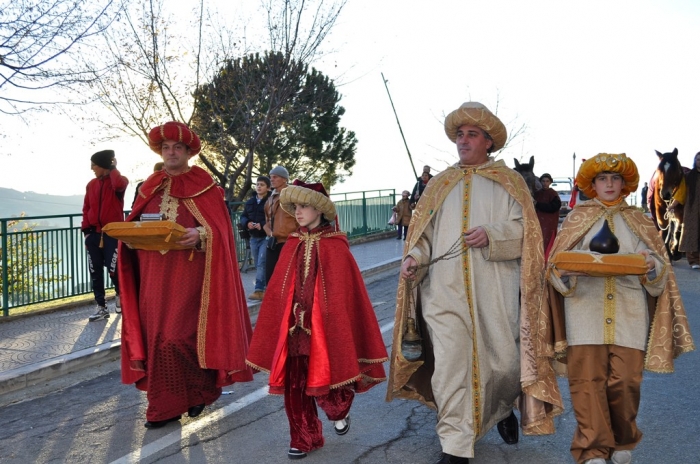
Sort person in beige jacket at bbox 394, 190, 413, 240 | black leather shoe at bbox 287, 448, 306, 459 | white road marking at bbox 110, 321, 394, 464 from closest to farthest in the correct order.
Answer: black leather shoe at bbox 287, 448, 306, 459
white road marking at bbox 110, 321, 394, 464
person in beige jacket at bbox 394, 190, 413, 240

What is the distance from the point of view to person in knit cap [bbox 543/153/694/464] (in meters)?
4.91

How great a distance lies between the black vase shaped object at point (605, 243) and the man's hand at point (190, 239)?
9.34 ft

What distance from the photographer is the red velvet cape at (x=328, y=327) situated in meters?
5.37

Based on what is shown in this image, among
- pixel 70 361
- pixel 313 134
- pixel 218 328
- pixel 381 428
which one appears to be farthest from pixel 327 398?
pixel 313 134

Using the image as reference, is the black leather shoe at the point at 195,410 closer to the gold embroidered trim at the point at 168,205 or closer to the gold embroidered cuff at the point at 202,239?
the gold embroidered cuff at the point at 202,239

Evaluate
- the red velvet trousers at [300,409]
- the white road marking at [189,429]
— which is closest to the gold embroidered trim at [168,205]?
the white road marking at [189,429]

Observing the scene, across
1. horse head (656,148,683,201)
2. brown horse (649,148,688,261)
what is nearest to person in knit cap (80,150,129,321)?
brown horse (649,148,688,261)

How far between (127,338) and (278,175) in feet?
17.6

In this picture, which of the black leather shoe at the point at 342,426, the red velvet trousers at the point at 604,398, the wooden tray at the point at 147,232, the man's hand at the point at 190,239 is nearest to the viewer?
the red velvet trousers at the point at 604,398

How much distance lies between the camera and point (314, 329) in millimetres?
5398

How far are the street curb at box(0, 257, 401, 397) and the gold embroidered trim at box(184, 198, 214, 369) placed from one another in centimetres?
240

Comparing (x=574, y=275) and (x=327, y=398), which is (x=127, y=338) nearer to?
(x=327, y=398)

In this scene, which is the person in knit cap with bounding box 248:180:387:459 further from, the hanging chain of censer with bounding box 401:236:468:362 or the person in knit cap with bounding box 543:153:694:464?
the person in knit cap with bounding box 543:153:694:464

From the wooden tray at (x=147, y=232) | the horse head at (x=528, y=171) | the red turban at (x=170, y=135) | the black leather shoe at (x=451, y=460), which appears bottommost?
the black leather shoe at (x=451, y=460)
